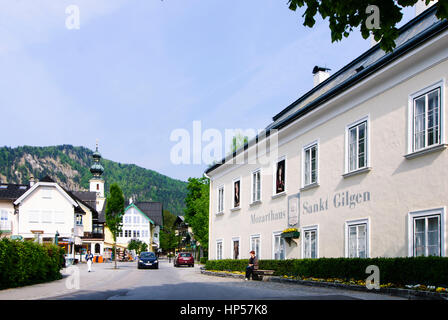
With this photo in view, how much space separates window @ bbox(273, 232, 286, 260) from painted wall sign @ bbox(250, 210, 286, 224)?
0.77m

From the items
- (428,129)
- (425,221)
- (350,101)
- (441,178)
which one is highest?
(350,101)

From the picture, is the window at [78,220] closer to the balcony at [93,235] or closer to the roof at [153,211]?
the balcony at [93,235]

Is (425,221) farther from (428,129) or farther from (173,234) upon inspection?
(173,234)

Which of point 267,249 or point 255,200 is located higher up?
point 255,200

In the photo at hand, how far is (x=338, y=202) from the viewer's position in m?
18.1

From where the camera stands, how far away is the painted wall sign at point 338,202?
54.5 feet

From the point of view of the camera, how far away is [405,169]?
47.1ft

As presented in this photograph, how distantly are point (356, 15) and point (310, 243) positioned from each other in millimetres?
13203

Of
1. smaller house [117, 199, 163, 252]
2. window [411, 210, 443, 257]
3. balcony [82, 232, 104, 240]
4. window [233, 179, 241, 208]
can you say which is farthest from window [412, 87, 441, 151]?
smaller house [117, 199, 163, 252]

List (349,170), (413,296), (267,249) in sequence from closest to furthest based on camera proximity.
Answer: (413,296) → (349,170) → (267,249)

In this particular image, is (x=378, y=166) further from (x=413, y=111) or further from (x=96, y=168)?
(x=96, y=168)

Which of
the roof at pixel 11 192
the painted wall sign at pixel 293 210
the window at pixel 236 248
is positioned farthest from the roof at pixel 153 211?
the painted wall sign at pixel 293 210
